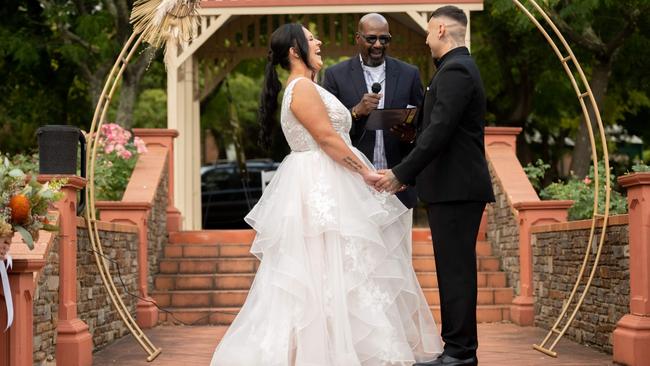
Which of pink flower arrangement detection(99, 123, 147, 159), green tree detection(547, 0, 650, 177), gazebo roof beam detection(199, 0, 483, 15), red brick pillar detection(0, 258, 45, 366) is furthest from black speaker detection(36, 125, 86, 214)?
green tree detection(547, 0, 650, 177)

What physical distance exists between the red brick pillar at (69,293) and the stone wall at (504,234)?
16.9ft

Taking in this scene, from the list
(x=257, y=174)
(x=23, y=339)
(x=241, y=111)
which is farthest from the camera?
(x=241, y=111)

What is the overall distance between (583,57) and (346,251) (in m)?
13.7

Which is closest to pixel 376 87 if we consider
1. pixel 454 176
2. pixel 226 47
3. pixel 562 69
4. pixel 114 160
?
pixel 454 176

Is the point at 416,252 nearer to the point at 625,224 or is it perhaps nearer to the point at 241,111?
the point at 625,224

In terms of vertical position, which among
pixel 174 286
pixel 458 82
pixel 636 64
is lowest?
pixel 174 286

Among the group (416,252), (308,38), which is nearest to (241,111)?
(416,252)

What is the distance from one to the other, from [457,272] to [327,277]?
77 centimetres

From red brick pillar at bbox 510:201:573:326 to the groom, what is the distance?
499 centimetres

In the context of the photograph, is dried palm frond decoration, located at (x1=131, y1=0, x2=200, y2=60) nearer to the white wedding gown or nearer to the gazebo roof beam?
the white wedding gown

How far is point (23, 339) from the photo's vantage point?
6.08m

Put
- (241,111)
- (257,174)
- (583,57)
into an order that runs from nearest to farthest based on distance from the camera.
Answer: (583,57)
(257,174)
(241,111)

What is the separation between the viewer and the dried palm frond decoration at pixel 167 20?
9.02m

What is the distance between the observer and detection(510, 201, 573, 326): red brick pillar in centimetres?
1133
